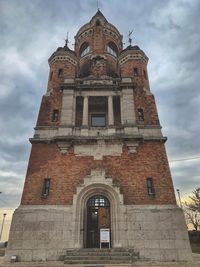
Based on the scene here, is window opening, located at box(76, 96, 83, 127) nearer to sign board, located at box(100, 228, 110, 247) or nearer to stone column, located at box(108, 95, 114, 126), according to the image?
stone column, located at box(108, 95, 114, 126)

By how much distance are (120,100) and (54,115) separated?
227 inches

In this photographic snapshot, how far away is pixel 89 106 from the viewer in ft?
68.3

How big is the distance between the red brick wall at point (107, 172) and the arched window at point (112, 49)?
48.8ft

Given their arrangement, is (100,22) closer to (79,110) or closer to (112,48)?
(112,48)

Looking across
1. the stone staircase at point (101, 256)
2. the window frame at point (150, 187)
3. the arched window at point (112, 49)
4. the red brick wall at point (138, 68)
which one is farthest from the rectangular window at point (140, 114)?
the arched window at point (112, 49)

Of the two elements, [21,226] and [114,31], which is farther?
[114,31]

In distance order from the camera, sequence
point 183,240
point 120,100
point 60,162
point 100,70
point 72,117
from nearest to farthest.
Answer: point 183,240 → point 60,162 → point 72,117 → point 120,100 → point 100,70

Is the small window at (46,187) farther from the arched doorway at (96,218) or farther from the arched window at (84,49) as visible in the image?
the arched window at (84,49)

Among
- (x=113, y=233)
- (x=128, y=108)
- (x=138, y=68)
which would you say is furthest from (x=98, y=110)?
(x=113, y=233)

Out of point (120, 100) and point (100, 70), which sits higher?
point (100, 70)

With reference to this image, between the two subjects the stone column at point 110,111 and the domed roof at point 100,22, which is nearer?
the stone column at point 110,111

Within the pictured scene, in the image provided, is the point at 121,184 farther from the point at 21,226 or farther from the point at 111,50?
the point at 111,50

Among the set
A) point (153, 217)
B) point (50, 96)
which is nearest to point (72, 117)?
point (50, 96)

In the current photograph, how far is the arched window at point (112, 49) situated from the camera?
28055mm
